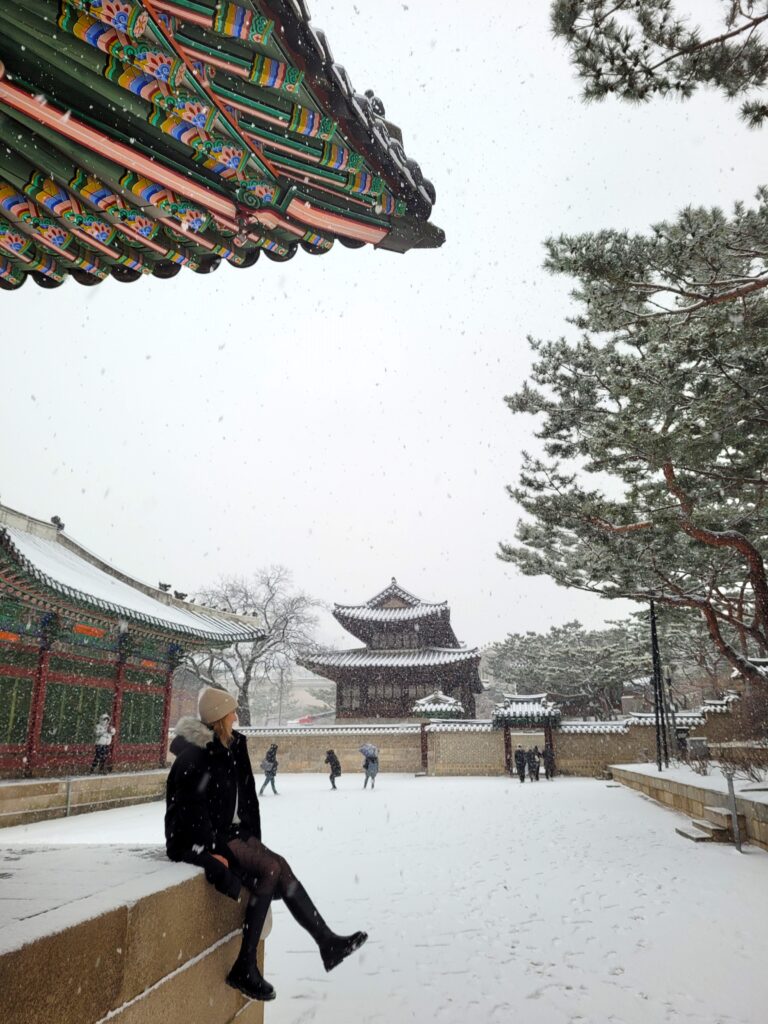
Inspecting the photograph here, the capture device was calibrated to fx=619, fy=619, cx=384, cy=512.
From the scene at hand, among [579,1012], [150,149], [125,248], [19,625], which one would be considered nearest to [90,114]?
[150,149]

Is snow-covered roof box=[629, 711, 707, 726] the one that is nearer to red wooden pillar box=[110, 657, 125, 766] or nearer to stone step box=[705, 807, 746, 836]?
stone step box=[705, 807, 746, 836]

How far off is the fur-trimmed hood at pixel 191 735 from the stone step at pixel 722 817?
7538mm

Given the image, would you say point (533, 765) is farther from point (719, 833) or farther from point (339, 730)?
point (719, 833)

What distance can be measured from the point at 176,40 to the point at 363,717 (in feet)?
102

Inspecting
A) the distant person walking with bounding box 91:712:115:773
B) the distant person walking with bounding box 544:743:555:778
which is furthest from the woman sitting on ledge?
the distant person walking with bounding box 544:743:555:778

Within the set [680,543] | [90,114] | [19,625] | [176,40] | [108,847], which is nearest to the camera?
[176,40]

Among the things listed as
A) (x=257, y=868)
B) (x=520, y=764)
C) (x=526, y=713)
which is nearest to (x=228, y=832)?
(x=257, y=868)

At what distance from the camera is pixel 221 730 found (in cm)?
317

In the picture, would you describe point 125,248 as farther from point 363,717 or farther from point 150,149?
point 363,717

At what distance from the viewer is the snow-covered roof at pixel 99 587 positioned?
11.5m

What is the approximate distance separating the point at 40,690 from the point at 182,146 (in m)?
11.8

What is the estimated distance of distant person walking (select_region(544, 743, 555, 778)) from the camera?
21.8 metres

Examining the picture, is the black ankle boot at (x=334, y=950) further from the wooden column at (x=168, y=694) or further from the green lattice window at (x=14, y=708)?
the wooden column at (x=168, y=694)

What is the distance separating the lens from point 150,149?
9.30 feet
